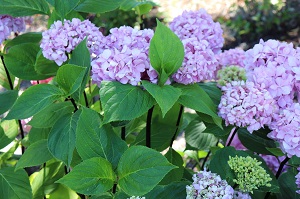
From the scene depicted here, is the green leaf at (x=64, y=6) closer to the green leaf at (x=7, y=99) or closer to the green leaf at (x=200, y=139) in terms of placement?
the green leaf at (x=7, y=99)

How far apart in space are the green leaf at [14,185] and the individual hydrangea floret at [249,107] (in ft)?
2.18

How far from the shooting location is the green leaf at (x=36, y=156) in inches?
58.2

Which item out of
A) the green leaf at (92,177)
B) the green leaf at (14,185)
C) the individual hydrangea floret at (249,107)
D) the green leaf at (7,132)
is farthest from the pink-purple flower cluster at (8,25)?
the individual hydrangea floret at (249,107)

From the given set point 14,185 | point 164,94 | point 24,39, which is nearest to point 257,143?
point 164,94

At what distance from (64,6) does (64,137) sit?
17.3 inches

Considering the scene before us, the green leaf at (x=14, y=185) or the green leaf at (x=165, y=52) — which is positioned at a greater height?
the green leaf at (x=165, y=52)

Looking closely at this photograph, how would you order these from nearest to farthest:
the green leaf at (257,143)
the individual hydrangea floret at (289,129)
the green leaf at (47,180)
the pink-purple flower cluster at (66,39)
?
the individual hydrangea floret at (289,129), the pink-purple flower cluster at (66,39), the green leaf at (257,143), the green leaf at (47,180)

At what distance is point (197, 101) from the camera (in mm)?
1333

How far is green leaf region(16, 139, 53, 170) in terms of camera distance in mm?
1479

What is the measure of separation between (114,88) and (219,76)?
0.41 m

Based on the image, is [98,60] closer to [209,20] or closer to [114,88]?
[114,88]

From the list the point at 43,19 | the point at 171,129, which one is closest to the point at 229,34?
the point at 43,19

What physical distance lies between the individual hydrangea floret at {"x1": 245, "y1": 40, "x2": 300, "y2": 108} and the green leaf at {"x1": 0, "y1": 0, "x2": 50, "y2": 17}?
26.2 inches

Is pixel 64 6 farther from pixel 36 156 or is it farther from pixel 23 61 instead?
pixel 36 156
